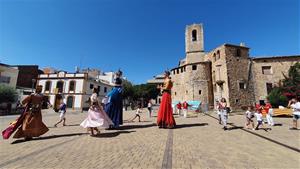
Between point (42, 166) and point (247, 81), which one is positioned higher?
point (247, 81)

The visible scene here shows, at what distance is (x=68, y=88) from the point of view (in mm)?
32188

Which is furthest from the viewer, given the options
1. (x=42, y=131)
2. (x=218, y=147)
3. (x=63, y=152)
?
(x=42, y=131)

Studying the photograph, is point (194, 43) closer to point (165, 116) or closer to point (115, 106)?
point (165, 116)

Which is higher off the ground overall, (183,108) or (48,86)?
(48,86)

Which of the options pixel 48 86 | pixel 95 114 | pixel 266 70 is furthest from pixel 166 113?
pixel 48 86

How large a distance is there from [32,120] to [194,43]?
32.2m

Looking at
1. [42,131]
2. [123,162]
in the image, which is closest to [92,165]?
[123,162]

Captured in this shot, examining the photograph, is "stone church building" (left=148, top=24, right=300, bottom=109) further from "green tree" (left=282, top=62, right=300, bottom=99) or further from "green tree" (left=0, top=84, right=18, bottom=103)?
"green tree" (left=0, top=84, right=18, bottom=103)

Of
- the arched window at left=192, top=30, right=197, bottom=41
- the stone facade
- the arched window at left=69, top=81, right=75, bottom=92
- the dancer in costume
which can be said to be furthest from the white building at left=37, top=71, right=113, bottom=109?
the stone facade

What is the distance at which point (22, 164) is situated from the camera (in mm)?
3109

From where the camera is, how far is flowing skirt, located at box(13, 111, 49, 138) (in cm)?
523

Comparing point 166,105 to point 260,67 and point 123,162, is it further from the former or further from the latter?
point 260,67

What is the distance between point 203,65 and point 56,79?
103 ft

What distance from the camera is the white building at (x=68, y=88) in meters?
31.4
